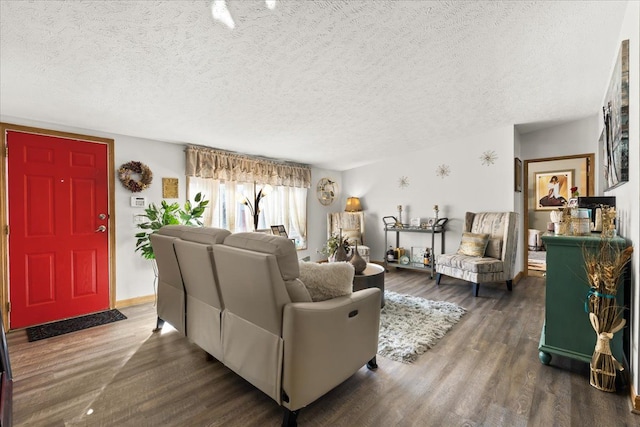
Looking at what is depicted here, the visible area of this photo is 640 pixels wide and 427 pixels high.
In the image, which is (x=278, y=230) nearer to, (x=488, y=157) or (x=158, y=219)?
(x=158, y=219)

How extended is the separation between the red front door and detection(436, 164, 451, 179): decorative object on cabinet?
4864 millimetres

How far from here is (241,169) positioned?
4699mm

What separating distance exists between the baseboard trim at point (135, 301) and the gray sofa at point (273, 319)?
1890 millimetres

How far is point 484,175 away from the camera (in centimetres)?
464

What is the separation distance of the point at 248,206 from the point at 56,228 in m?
2.44

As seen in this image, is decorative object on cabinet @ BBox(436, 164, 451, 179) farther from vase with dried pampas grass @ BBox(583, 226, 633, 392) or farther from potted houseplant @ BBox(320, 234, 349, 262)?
vase with dried pampas grass @ BBox(583, 226, 633, 392)

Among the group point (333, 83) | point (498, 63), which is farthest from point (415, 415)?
point (498, 63)

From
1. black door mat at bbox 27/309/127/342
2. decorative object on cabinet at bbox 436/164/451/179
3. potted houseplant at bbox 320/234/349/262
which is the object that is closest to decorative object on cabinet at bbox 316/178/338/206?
decorative object on cabinet at bbox 436/164/451/179

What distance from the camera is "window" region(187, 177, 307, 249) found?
4.38m

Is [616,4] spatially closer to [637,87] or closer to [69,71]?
[637,87]

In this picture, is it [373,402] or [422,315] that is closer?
[373,402]

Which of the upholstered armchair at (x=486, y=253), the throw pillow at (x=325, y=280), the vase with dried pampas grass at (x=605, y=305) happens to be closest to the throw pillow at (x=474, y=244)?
the upholstered armchair at (x=486, y=253)

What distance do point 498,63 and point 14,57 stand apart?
3603mm

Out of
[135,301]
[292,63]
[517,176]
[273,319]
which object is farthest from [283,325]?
[517,176]
